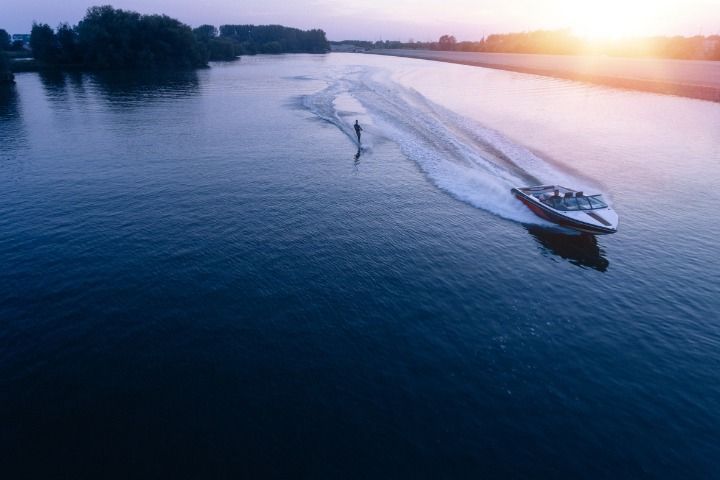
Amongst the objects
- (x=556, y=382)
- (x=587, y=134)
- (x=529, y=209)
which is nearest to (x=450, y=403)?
(x=556, y=382)

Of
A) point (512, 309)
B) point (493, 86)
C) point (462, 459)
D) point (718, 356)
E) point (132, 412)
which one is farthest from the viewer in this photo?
point (493, 86)

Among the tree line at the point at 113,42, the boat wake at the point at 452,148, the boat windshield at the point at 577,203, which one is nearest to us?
the boat windshield at the point at 577,203

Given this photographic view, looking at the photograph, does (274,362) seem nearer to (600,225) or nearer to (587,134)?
(600,225)

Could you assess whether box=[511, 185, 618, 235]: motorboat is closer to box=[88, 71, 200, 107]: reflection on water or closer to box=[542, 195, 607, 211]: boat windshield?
box=[542, 195, 607, 211]: boat windshield

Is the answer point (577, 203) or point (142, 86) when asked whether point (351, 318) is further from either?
point (142, 86)

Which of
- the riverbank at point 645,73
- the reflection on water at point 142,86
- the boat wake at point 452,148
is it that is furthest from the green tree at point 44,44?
the riverbank at point 645,73

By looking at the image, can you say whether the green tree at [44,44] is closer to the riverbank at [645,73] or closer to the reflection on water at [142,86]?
the reflection on water at [142,86]
